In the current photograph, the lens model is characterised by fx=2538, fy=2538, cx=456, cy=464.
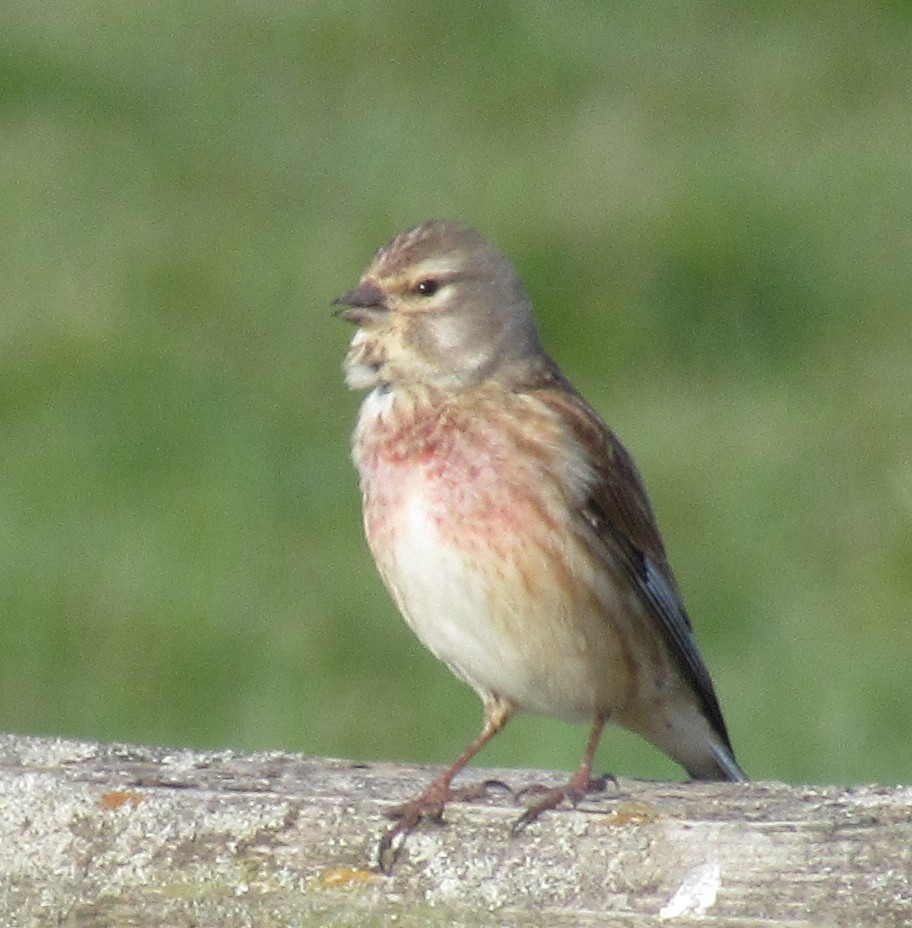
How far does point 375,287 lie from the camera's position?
488cm

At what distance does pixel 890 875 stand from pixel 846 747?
4.52 metres

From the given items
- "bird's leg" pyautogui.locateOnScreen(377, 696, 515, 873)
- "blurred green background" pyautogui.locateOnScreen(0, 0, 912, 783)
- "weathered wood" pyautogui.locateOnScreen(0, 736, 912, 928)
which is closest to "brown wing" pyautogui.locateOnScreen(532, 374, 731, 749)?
"bird's leg" pyautogui.locateOnScreen(377, 696, 515, 873)

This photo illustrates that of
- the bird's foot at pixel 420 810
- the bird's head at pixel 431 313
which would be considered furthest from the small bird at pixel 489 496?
the bird's foot at pixel 420 810

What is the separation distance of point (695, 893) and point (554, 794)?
1.10 feet

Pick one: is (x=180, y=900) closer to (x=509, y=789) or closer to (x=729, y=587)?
(x=509, y=789)

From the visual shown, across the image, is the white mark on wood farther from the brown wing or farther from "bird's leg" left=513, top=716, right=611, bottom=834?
the brown wing

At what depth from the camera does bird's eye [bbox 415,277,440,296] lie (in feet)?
16.0

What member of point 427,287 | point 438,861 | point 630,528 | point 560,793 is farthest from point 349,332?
point 438,861

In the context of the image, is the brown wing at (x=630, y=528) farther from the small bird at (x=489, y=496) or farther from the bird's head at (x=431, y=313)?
the bird's head at (x=431, y=313)

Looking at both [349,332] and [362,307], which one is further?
[349,332]

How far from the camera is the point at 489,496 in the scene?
15.6ft

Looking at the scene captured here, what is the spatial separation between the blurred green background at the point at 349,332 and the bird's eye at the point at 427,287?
2.23 m

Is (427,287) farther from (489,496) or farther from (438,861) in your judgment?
(438,861)

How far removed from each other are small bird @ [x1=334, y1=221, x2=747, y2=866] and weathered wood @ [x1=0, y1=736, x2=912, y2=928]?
1.75 metres
